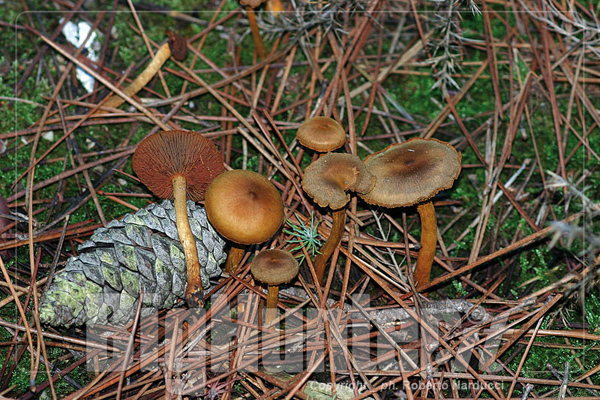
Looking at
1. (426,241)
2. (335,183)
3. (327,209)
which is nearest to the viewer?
(335,183)

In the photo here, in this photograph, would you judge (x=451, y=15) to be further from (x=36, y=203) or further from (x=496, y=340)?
(x=36, y=203)

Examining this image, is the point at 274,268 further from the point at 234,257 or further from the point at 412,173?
the point at 412,173

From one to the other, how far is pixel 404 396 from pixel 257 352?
2.98 feet

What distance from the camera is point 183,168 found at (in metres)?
3.06

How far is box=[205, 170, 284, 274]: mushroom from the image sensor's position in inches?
106

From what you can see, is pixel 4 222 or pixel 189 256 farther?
pixel 4 222

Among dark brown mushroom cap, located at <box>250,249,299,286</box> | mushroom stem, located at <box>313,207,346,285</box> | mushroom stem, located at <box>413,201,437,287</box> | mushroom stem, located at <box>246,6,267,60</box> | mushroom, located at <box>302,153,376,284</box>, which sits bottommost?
mushroom stem, located at <box>413,201,437,287</box>

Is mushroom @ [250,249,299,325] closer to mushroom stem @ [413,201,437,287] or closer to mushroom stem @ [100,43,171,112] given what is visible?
mushroom stem @ [413,201,437,287]

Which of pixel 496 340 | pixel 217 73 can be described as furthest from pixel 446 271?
pixel 217 73

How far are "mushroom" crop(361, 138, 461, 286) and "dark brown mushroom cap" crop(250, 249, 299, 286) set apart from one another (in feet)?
2.19

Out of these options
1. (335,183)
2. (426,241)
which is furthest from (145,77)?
(426,241)

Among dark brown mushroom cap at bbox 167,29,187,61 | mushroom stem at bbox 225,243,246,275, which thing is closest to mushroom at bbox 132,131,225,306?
mushroom stem at bbox 225,243,246,275

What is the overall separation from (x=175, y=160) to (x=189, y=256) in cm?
64

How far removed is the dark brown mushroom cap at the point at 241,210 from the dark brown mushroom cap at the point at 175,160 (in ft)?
1.05
